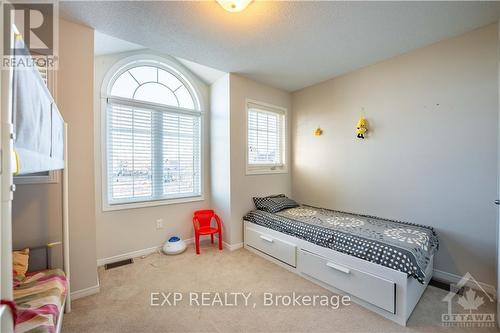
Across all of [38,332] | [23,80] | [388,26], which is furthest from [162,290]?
[388,26]

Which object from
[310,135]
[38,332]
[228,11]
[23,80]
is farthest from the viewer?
[310,135]

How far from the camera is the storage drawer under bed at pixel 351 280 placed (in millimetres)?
1651

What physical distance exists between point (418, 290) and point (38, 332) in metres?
2.57

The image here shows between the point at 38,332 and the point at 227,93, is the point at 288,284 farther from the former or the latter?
the point at 227,93

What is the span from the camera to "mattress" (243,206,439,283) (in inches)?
65.1

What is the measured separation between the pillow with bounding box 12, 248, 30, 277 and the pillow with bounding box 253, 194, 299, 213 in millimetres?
2377

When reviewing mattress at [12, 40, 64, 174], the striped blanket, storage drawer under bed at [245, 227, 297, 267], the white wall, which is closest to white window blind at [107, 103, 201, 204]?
the white wall

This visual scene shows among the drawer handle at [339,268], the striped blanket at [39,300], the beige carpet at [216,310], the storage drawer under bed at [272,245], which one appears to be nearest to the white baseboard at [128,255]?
the beige carpet at [216,310]

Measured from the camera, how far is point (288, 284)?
83.9 inches

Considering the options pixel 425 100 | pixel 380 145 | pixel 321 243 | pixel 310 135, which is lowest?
pixel 321 243

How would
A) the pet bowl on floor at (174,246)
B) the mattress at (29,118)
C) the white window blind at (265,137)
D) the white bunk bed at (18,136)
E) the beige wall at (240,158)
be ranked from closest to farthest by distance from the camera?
the white bunk bed at (18,136) → the mattress at (29,118) → the pet bowl on floor at (174,246) → the beige wall at (240,158) → the white window blind at (265,137)

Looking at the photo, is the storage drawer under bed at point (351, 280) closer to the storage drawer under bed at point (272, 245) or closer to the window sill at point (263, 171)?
the storage drawer under bed at point (272, 245)

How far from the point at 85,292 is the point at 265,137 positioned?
9.32ft

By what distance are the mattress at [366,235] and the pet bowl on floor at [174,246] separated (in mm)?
1000
